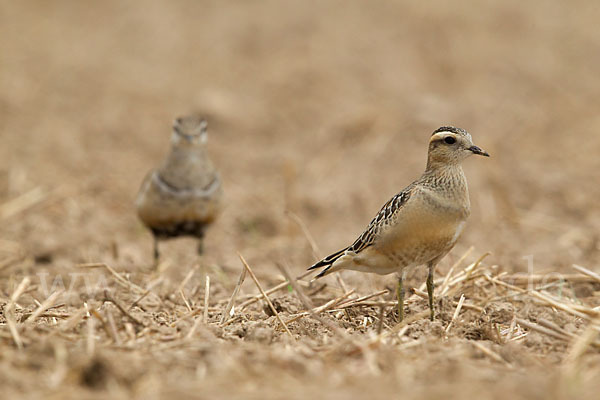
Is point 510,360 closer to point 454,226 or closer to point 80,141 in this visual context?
point 454,226

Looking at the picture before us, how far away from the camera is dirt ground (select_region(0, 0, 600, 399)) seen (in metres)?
3.74

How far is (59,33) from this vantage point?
17188mm

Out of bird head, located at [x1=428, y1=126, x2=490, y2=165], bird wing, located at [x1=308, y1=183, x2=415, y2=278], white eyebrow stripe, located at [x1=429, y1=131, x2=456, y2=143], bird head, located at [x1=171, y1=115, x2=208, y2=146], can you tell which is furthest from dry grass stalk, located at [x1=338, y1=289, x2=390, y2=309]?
bird head, located at [x1=171, y1=115, x2=208, y2=146]

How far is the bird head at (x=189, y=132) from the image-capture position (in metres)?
7.58

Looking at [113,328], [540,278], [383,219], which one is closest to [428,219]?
[383,219]

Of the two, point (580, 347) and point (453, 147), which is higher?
point (453, 147)

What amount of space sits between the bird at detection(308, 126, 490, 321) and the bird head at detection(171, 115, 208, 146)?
306 centimetres

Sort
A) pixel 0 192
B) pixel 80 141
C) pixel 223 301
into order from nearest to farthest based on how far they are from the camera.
Result: 1. pixel 223 301
2. pixel 0 192
3. pixel 80 141

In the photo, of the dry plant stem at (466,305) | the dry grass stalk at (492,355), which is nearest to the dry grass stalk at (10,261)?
the dry plant stem at (466,305)

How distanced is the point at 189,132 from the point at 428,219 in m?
3.53

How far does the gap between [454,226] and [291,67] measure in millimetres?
10041

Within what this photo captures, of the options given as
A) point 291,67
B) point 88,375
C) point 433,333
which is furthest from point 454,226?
point 291,67

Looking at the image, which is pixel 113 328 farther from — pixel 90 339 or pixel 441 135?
pixel 441 135

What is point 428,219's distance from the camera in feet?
15.4
